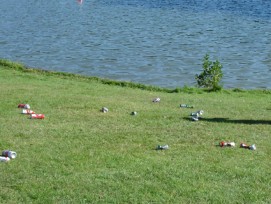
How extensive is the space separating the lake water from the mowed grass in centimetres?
717

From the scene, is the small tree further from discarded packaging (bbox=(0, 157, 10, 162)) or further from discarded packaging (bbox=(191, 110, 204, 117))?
discarded packaging (bbox=(0, 157, 10, 162))

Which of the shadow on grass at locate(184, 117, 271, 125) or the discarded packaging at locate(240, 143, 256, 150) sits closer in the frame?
the discarded packaging at locate(240, 143, 256, 150)

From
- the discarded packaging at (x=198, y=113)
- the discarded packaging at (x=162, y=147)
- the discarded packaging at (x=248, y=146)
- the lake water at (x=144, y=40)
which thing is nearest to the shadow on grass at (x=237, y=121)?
the discarded packaging at (x=198, y=113)

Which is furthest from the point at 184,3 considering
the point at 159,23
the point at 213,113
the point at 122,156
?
the point at 122,156

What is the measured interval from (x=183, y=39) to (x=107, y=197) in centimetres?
2104

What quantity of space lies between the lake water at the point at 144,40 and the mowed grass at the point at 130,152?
23.5 ft

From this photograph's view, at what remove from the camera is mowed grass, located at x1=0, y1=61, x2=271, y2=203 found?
6.18 meters

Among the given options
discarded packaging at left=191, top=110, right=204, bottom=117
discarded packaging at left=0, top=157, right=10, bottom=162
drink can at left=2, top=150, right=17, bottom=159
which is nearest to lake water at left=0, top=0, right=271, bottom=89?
discarded packaging at left=191, top=110, right=204, bottom=117

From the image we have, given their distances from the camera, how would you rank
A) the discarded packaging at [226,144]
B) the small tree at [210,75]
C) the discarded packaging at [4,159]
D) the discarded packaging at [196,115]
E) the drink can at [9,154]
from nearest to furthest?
the discarded packaging at [4,159] → the drink can at [9,154] → the discarded packaging at [226,144] → the discarded packaging at [196,115] → the small tree at [210,75]

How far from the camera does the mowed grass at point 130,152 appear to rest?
618cm

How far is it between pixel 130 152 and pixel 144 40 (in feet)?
62.7

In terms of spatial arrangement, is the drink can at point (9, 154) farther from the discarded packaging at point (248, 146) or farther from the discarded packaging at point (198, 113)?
the discarded packaging at point (198, 113)

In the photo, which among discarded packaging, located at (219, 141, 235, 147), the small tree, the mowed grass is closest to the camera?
the mowed grass

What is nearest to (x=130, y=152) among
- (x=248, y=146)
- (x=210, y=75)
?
(x=248, y=146)
